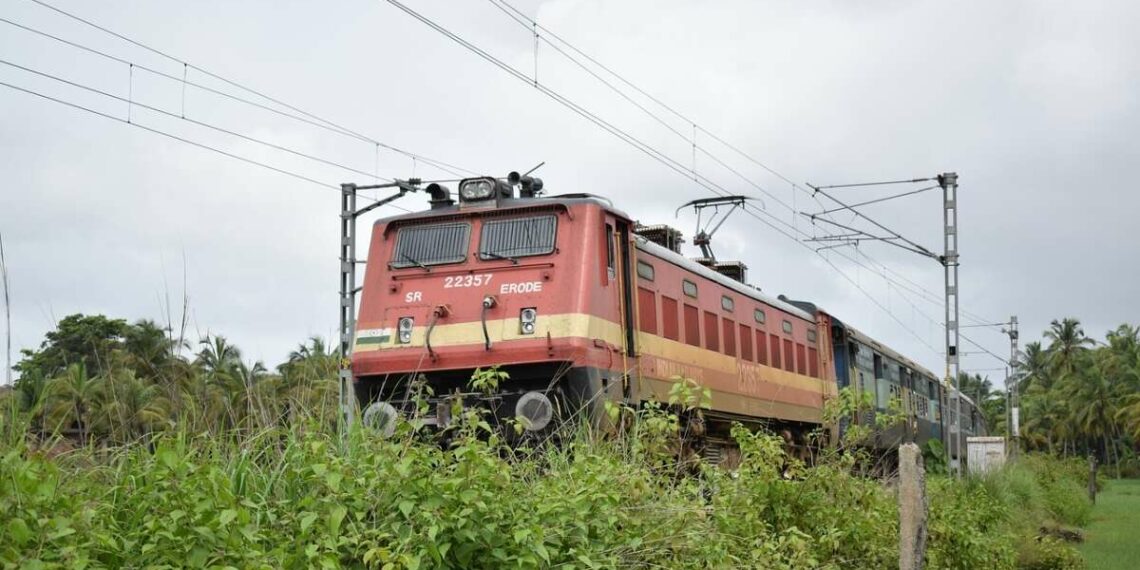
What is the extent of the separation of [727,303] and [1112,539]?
35.5 feet

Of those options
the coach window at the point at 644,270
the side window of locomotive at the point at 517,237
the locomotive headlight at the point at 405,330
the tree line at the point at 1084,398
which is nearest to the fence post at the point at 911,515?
the side window of locomotive at the point at 517,237

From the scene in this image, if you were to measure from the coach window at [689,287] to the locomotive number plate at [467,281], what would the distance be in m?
3.26

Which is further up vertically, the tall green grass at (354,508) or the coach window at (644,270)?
the coach window at (644,270)

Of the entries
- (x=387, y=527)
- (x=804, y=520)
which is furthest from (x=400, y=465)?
(x=804, y=520)

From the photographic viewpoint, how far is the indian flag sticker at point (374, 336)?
12.9m

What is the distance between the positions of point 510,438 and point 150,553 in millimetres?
7472

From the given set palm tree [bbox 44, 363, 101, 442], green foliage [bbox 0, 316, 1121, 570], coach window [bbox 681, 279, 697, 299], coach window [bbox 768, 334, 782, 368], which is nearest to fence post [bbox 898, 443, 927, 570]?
green foliage [bbox 0, 316, 1121, 570]

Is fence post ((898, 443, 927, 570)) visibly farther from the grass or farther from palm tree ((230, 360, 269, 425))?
the grass

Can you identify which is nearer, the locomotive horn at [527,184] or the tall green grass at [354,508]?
the tall green grass at [354,508]

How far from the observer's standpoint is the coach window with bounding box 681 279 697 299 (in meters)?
15.2

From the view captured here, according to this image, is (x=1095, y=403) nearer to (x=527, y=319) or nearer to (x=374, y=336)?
(x=527, y=319)

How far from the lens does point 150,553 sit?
466cm

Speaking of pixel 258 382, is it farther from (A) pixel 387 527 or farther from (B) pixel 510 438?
(B) pixel 510 438

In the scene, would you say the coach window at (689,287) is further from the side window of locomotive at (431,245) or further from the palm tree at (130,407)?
the palm tree at (130,407)
